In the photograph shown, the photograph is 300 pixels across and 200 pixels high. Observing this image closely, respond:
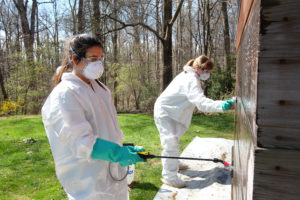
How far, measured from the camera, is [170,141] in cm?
387

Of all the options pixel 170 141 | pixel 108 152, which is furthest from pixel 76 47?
pixel 170 141

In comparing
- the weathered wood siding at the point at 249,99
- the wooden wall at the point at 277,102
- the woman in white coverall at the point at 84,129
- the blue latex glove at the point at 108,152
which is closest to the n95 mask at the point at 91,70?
the woman in white coverall at the point at 84,129

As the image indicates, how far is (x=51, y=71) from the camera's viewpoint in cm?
1719

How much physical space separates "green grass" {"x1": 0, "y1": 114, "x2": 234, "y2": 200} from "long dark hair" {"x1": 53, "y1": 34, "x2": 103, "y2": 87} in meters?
2.45

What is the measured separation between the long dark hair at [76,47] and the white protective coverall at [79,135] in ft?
0.78

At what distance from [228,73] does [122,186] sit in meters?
11.7

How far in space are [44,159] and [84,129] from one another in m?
4.63

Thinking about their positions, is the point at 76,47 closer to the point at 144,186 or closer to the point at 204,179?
the point at 144,186

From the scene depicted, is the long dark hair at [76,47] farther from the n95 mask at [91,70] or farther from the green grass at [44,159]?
the green grass at [44,159]

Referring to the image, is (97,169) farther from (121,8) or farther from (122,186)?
(121,8)

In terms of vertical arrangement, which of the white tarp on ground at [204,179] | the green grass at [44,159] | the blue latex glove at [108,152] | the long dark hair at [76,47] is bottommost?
the green grass at [44,159]

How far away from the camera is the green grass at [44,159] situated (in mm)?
4039

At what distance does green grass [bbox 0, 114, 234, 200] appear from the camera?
4039mm

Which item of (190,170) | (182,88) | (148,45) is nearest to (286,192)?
(182,88)
